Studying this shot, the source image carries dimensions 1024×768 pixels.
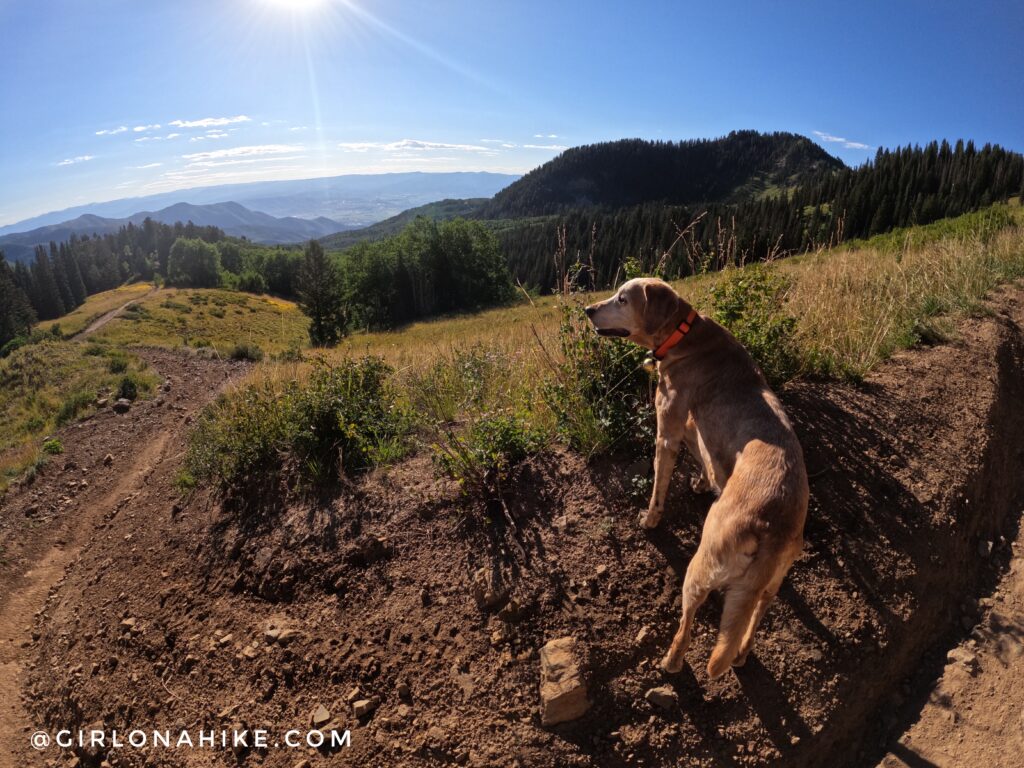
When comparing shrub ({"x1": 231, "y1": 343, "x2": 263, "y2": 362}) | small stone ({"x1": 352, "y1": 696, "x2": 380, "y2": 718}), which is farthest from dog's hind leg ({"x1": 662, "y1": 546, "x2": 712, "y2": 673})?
shrub ({"x1": 231, "y1": 343, "x2": 263, "y2": 362})

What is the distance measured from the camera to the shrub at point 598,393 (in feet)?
13.0

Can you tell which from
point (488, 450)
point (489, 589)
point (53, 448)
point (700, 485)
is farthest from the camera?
point (53, 448)

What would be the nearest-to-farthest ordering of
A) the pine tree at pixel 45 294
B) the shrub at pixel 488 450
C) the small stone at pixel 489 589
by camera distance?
the small stone at pixel 489 589 → the shrub at pixel 488 450 → the pine tree at pixel 45 294

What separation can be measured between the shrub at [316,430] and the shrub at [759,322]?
3.33m

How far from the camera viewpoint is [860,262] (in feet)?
25.3

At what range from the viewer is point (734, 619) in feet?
7.55

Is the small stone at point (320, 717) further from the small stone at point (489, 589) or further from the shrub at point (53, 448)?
the shrub at point (53, 448)

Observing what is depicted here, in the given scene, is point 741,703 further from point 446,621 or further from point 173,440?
point 173,440

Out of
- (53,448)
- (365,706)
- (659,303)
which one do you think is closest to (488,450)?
(659,303)

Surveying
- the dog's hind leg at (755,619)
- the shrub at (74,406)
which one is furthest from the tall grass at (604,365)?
the shrub at (74,406)

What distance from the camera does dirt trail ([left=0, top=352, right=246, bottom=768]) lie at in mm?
4680

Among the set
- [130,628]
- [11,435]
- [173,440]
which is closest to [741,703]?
[130,628]

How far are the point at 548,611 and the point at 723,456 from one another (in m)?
1.47

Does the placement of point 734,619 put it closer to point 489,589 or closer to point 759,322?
point 489,589
